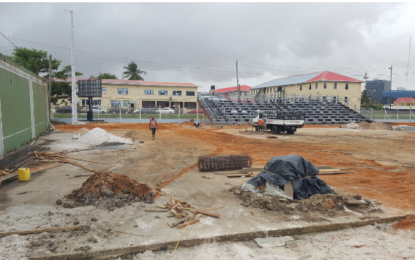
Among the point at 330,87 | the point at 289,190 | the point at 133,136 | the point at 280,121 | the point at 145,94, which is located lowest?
the point at 133,136

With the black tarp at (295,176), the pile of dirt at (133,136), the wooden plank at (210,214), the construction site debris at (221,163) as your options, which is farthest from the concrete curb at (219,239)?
the pile of dirt at (133,136)

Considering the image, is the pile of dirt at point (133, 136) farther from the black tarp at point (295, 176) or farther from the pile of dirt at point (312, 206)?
the pile of dirt at point (312, 206)

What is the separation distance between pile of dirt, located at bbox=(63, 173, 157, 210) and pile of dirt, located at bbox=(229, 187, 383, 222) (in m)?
2.52

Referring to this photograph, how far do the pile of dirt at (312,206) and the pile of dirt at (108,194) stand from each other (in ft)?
8.26

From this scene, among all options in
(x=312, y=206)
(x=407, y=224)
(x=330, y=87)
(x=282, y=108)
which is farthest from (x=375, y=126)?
(x=312, y=206)

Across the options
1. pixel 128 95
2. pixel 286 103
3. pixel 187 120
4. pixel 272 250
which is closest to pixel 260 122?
pixel 187 120

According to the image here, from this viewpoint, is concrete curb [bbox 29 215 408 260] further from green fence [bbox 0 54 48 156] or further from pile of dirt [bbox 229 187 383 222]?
green fence [bbox 0 54 48 156]

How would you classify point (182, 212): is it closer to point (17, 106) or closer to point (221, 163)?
point (221, 163)

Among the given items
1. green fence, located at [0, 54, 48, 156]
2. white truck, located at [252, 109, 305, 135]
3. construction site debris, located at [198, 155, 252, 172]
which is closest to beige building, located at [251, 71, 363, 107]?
white truck, located at [252, 109, 305, 135]

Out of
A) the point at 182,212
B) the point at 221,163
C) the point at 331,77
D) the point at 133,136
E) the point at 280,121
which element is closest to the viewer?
the point at 182,212

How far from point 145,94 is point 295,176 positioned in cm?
5457

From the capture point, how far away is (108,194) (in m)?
6.76

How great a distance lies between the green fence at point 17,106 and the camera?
12445 millimetres

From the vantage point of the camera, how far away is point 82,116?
41.1m
